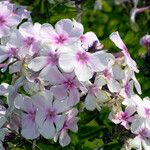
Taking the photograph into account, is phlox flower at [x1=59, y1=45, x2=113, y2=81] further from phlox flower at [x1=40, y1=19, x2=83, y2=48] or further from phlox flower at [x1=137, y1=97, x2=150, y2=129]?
phlox flower at [x1=137, y1=97, x2=150, y2=129]

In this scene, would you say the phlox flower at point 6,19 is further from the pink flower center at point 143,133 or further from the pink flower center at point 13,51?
the pink flower center at point 143,133

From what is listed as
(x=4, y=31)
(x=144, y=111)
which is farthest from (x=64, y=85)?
(x=4, y=31)

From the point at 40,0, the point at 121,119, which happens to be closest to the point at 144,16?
the point at 40,0

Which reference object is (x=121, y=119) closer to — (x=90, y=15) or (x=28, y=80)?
(x=28, y=80)

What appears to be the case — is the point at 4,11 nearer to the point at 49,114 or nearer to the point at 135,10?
the point at 49,114

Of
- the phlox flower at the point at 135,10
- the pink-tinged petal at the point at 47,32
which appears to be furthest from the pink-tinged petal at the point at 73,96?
the phlox flower at the point at 135,10

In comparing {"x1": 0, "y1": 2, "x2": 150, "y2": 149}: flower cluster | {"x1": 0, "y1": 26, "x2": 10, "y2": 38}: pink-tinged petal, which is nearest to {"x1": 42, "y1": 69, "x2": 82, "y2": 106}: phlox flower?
{"x1": 0, "y1": 2, "x2": 150, "y2": 149}: flower cluster

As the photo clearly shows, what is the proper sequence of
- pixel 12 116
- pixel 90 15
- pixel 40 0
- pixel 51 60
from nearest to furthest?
pixel 51 60
pixel 12 116
pixel 40 0
pixel 90 15
